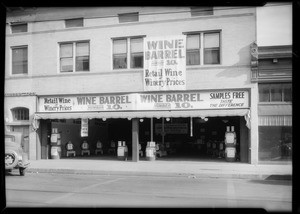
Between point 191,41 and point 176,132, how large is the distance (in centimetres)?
862

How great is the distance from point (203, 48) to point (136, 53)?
3428 mm

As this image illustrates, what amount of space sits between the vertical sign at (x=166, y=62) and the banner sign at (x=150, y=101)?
1.83ft

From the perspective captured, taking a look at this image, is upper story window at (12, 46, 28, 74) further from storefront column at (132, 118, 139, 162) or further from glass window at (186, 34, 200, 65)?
glass window at (186, 34, 200, 65)

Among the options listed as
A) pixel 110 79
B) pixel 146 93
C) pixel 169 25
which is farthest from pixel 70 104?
pixel 169 25

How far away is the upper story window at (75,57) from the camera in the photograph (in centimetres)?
1905

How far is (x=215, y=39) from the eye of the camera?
57.2 ft

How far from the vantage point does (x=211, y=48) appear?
688 inches

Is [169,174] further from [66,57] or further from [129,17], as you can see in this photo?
[66,57]

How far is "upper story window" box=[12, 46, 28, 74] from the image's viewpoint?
19797mm

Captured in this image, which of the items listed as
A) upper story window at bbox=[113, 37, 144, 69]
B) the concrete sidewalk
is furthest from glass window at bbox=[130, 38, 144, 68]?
the concrete sidewalk

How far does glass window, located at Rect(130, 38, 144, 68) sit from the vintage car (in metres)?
7.16

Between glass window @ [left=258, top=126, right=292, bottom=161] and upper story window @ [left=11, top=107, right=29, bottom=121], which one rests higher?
upper story window @ [left=11, top=107, right=29, bottom=121]

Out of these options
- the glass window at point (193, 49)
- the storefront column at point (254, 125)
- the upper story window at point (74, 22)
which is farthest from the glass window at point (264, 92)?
the upper story window at point (74, 22)

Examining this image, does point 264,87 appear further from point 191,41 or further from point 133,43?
point 133,43
